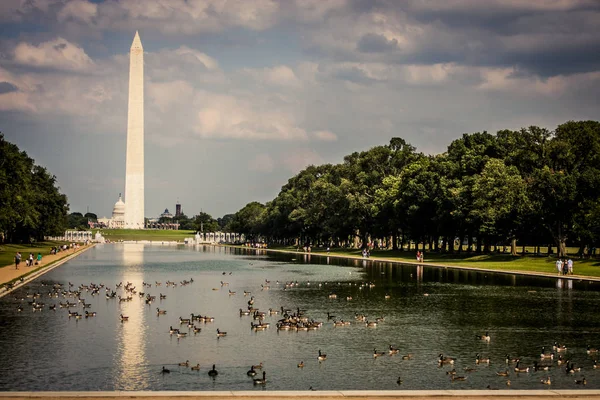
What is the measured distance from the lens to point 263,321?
36188 mm

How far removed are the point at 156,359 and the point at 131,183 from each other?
16962cm

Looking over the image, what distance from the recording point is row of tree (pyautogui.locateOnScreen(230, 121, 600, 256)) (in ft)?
264

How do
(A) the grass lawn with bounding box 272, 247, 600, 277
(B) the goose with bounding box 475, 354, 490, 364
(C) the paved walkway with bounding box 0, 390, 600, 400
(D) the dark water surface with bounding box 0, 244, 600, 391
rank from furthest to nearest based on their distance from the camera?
(A) the grass lawn with bounding box 272, 247, 600, 277, (B) the goose with bounding box 475, 354, 490, 364, (D) the dark water surface with bounding box 0, 244, 600, 391, (C) the paved walkway with bounding box 0, 390, 600, 400

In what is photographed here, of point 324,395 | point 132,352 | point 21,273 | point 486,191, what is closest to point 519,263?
point 486,191

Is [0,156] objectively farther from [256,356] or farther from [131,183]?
[131,183]

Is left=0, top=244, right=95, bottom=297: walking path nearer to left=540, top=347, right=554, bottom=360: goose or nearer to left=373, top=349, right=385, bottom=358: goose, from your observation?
left=373, top=349, right=385, bottom=358: goose

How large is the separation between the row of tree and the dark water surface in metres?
27.3

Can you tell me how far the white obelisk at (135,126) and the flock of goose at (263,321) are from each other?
125 m

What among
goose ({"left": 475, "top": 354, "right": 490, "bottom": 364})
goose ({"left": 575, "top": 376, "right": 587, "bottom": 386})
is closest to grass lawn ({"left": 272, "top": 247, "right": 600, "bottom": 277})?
goose ({"left": 475, "top": 354, "right": 490, "bottom": 364})

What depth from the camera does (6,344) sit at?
94.7 ft

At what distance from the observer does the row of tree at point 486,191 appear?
80562mm

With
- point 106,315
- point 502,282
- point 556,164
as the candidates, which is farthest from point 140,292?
point 556,164

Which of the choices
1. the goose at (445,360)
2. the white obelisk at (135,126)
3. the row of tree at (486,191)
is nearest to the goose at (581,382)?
the goose at (445,360)

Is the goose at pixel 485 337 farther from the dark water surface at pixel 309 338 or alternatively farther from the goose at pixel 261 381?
the goose at pixel 261 381
